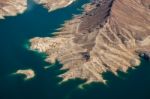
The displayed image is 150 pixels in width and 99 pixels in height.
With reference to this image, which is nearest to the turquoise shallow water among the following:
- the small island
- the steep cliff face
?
the small island

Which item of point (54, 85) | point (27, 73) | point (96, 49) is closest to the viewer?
point (54, 85)

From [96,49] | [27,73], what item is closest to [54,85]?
[27,73]

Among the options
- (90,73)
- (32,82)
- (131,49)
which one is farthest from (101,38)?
(32,82)

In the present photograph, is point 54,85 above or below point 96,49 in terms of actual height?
below

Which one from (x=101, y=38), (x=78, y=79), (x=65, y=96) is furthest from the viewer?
(x=101, y=38)

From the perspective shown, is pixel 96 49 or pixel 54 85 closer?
pixel 54 85

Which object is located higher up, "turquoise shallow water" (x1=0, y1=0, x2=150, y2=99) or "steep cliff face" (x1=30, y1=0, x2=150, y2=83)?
"steep cliff face" (x1=30, y1=0, x2=150, y2=83)

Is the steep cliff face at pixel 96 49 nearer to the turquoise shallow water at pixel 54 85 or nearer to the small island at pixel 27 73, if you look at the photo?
the turquoise shallow water at pixel 54 85

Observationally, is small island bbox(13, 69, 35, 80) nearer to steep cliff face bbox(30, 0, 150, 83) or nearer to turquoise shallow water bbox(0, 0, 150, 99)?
turquoise shallow water bbox(0, 0, 150, 99)

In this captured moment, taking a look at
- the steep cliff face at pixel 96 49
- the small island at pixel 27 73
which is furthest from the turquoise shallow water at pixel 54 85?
the steep cliff face at pixel 96 49

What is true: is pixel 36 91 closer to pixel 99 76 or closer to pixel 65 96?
pixel 65 96

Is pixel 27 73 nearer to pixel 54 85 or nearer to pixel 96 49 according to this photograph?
pixel 54 85
